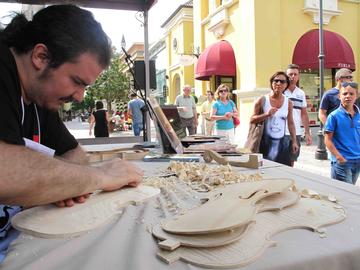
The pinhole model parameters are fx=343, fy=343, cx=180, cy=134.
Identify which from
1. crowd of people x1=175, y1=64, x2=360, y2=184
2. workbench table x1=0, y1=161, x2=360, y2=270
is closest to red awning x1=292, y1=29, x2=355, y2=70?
crowd of people x1=175, y1=64, x2=360, y2=184

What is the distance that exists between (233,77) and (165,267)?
11538 mm

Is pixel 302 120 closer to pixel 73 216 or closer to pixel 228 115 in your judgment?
pixel 228 115

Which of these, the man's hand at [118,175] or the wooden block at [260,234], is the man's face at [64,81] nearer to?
the man's hand at [118,175]

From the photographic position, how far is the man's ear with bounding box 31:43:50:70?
110cm

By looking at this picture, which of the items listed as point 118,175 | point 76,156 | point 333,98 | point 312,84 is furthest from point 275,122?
point 312,84

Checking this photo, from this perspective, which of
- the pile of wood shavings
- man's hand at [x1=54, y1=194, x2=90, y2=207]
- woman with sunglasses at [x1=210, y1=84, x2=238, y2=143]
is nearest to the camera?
man's hand at [x1=54, y1=194, x2=90, y2=207]

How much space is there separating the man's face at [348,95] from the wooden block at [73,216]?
2.43 m

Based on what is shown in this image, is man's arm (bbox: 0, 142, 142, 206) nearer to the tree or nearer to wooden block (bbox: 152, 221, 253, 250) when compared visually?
wooden block (bbox: 152, 221, 253, 250)

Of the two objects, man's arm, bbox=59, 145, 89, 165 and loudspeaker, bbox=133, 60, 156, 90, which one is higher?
loudspeaker, bbox=133, 60, 156, 90

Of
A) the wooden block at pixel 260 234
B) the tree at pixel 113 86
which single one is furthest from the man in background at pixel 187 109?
the tree at pixel 113 86

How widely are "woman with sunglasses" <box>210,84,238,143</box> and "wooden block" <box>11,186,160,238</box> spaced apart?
4649 mm

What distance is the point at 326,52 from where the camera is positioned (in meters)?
9.96

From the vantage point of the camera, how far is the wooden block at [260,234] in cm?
68

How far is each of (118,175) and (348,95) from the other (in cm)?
246
